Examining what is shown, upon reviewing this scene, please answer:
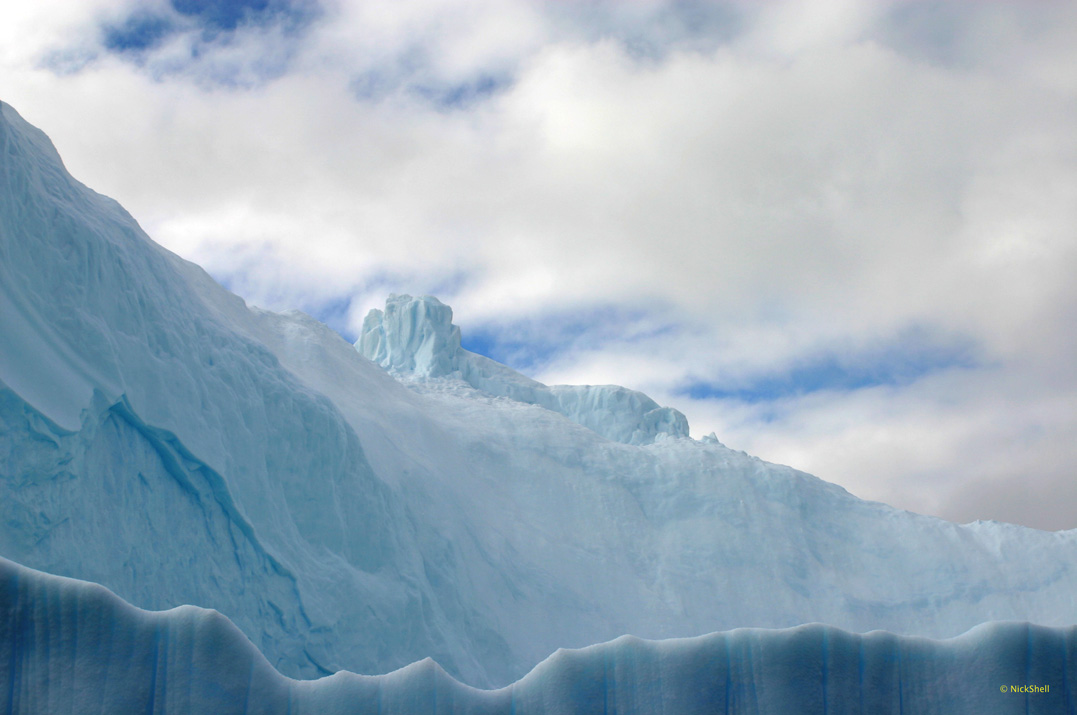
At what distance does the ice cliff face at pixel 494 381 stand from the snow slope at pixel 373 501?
0.10 metres

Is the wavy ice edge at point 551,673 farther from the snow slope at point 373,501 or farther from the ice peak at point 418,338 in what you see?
the ice peak at point 418,338

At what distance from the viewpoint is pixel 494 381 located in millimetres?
22594

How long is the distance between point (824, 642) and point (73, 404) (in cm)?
709

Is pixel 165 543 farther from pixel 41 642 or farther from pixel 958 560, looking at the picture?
pixel 958 560

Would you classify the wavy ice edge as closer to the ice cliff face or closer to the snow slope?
the snow slope

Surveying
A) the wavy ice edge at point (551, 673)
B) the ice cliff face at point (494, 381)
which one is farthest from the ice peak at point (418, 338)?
the wavy ice edge at point (551, 673)

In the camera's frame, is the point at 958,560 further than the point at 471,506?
Yes

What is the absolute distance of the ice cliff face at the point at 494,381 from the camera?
22.2 m

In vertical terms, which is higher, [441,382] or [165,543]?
[441,382]

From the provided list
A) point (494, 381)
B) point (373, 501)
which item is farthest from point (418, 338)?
point (373, 501)

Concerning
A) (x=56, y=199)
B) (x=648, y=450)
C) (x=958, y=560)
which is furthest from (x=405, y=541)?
(x=958, y=560)

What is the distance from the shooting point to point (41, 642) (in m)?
4.29

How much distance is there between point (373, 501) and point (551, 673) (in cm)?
761

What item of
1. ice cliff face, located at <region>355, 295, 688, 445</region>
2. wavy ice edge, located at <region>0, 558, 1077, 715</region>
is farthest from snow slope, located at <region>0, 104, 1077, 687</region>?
wavy ice edge, located at <region>0, 558, 1077, 715</region>
